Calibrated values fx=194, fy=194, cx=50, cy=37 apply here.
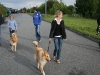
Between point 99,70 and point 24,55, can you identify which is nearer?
point 99,70

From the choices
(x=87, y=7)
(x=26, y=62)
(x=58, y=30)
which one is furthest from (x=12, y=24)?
(x=87, y=7)

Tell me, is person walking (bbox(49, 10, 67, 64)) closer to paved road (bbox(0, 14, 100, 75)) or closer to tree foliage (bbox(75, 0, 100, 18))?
paved road (bbox(0, 14, 100, 75))

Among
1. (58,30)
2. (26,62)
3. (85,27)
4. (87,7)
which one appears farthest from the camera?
(87,7)

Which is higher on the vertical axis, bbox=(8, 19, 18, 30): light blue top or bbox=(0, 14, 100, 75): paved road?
bbox=(8, 19, 18, 30): light blue top

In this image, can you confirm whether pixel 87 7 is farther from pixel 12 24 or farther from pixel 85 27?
pixel 12 24

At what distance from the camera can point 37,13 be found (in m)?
11.3

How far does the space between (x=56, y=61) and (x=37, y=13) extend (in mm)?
4548

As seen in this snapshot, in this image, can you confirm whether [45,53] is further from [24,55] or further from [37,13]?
[37,13]

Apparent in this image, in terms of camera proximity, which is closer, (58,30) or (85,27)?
(58,30)

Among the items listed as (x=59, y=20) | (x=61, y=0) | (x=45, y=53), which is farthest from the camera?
(x=61, y=0)

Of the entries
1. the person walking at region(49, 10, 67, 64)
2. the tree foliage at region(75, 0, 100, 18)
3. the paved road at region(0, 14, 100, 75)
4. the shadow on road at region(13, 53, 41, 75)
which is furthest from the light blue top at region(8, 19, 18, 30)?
the tree foliage at region(75, 0, 100, 18)

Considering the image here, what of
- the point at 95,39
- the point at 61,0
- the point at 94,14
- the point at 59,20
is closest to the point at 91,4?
the point at 94,14

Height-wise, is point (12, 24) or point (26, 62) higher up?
point (12, 24)

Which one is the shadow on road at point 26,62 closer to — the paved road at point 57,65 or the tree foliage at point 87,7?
the paved road at point 57,65
